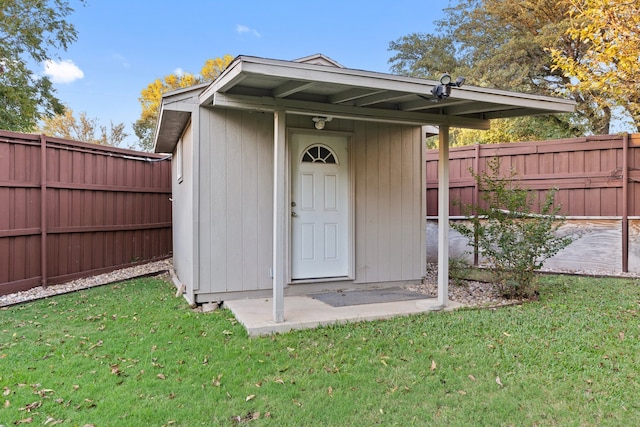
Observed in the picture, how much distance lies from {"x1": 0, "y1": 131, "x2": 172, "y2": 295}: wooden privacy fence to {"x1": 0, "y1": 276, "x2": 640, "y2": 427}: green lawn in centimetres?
172

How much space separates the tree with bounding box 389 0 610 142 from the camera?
30.9 ft

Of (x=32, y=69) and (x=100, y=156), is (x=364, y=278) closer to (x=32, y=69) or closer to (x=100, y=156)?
(x=100, y=156)

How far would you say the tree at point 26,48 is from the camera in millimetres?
10195

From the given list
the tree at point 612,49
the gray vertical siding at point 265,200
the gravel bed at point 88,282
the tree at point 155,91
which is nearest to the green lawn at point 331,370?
the gray vertical siding at point 265,200

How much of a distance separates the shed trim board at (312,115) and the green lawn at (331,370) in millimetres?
686

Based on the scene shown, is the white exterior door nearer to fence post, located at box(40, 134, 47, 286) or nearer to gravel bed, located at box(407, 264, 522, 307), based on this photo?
gravel bed, located at box(407, 264, 522, 307)

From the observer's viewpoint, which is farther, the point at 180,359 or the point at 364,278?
the point at 364,278

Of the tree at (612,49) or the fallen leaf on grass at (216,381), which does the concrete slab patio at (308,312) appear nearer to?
the fallen leaf on grass at (216,381)

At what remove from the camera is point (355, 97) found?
12.7ft

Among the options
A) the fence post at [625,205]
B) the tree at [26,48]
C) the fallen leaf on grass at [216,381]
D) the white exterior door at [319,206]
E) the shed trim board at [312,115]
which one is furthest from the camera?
the tree at [26,48]

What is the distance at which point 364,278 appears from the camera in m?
5.27

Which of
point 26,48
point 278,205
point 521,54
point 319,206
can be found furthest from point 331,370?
point 26,48

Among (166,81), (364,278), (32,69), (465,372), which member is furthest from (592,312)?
(166,81)

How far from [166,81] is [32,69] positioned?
12.3 m
